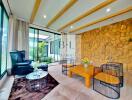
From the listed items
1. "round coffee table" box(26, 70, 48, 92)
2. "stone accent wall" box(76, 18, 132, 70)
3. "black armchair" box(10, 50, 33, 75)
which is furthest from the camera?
"stone accent wall" box(76, 18, 132, 70)

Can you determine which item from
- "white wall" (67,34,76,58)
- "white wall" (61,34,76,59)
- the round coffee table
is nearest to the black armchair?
the round coffee table

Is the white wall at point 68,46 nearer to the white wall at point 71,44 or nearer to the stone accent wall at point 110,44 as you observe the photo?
the white wall at point 71,44

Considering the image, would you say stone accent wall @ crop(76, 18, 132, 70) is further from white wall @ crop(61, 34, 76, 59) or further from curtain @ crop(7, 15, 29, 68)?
curtain @ crop(7, 15, 29, 68)

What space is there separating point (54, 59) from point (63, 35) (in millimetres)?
Answer: 2151

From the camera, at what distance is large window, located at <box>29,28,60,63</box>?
6316 millimetres

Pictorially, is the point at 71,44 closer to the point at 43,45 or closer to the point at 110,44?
the point at 43,45

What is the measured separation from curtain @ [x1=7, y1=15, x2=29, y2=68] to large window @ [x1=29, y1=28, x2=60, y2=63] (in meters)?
0.81

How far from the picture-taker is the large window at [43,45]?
6.32m

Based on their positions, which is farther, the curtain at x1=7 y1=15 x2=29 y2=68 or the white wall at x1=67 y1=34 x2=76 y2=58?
the white wall at x1=67 y1=34 x2=76 y2=58

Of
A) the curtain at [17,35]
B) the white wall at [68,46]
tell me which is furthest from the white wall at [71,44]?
the curtain at [17,35]

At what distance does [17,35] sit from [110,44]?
5459 millimetres

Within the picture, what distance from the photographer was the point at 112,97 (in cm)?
249

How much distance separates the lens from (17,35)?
5.07 metres

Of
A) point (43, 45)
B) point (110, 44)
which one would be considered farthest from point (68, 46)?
point (110, 44)
